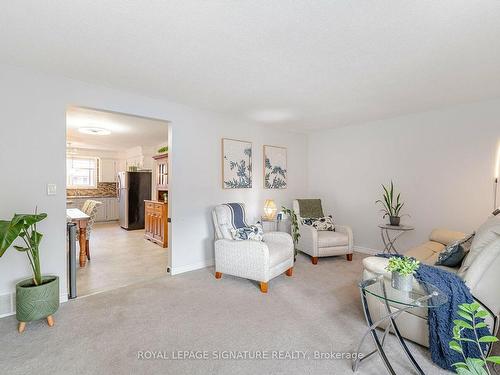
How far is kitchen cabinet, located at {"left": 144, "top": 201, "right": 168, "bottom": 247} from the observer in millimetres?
5191

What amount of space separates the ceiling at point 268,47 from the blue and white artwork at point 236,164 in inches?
40.0

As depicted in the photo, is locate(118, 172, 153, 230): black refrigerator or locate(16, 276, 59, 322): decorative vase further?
locate(118, 172, 153, 230): black refrigerator

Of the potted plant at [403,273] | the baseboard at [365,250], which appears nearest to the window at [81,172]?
the baseboard at [365,250]

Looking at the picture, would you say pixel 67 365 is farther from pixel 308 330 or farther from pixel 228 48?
pixel 228 48

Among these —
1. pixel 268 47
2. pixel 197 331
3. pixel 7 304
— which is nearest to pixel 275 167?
pixel 268 47

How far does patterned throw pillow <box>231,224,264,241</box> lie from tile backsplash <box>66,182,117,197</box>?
6462 millimetres

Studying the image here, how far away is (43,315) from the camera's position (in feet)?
7.34

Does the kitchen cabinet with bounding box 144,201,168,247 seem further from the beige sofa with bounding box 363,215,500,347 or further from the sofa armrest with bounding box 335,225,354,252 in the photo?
the beige sofa with bounding box 363,215,500,347

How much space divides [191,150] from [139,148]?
450 centimetres

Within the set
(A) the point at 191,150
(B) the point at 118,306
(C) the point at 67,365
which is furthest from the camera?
(A) the point at 191,150

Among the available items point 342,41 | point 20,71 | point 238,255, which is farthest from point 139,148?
point 342,41

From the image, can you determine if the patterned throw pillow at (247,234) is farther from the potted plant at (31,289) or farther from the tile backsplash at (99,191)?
the tile backsplash at (99,191)

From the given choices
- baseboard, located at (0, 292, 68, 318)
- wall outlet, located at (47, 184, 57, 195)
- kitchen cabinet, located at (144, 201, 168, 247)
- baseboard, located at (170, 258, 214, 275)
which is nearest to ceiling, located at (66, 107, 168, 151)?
wall outlet, located at (47, 184, 57, 195)

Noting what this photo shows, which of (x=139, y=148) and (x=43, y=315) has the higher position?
(x=139, y=148)
